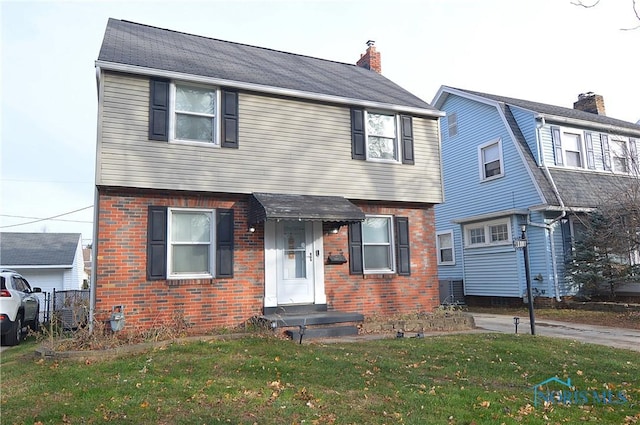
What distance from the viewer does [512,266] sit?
15.8 m

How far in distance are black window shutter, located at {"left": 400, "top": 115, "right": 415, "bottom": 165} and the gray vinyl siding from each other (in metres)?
0.16

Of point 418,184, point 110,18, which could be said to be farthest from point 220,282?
point 110,18

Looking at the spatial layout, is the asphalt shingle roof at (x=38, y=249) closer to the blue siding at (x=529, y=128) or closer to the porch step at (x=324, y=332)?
the porch step at (x=324, y=332)

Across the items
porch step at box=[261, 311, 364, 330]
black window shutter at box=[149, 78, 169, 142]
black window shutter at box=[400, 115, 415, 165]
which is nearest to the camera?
porch step at box=[261, 311, 364, 330]

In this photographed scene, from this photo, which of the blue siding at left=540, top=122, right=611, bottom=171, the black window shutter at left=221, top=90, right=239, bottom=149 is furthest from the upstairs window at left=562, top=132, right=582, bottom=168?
the black window shutter at left=221, top=90, right=239, bottom=149

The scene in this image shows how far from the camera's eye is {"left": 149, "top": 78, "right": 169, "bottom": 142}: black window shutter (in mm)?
9117

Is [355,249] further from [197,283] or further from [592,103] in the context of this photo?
[592,103]

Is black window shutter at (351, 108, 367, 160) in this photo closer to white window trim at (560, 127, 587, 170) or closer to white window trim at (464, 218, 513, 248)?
white window trim at (464, 218, 513, 248)

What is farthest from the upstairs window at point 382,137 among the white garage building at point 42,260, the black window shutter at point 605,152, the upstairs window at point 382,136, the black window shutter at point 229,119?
the white garage building at point 42,260

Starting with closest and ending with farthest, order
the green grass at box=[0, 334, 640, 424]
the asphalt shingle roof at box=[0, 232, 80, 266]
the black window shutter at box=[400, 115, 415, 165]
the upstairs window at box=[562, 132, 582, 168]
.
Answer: the green grass at box=[0, 334, 640, 424] → the black window shutter at box=[400, 115, 415, 165] → the upstairs window at box=[562, 132, 582, 168] → the asphalt shingle roof at box=[0, 232, 80, 266]

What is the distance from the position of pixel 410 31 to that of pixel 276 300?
683cm

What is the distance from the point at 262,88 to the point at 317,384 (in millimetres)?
6708

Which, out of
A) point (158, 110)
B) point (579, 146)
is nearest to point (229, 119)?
point (158, 110)

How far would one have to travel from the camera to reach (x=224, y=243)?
9.51m
